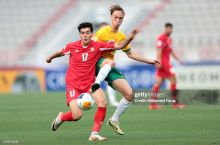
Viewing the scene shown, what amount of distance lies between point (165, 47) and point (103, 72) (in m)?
8.50

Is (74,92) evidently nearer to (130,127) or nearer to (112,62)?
(112,62)

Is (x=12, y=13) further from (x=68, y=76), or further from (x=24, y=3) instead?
(x=68, y=76)

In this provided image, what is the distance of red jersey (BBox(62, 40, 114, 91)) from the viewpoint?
10.3 m

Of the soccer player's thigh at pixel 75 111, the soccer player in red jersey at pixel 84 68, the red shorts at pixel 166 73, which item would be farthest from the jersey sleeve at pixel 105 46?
the red shorts at pixel 166 73

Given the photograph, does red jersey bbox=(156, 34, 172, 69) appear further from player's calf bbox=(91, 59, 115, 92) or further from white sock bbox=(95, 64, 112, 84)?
white sock bbox=(95, 64, 112, 84)

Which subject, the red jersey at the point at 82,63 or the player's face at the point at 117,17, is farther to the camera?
the player's face at the point at 117,17

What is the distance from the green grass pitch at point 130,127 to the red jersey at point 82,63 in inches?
32.6

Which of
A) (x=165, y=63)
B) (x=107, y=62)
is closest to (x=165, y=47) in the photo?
(x=165, y=63)

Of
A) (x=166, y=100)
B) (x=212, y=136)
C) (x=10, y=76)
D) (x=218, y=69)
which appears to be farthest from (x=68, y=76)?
(x=10, y=76)

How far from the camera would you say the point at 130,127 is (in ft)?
40.9

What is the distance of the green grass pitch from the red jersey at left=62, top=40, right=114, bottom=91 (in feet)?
2.72

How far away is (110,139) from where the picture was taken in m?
10.2

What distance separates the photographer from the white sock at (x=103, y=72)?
10.3 m

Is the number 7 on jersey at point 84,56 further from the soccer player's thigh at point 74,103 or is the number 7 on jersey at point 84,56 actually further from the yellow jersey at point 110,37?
the yellow jersey at point 110,37
